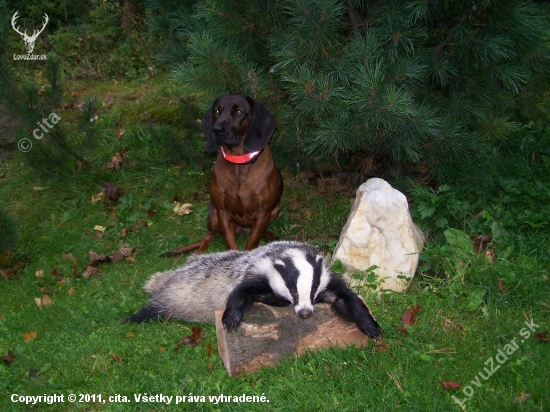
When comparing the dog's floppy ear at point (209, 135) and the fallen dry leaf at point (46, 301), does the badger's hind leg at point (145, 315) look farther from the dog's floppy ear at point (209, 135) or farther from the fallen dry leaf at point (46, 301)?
the dog's floppy ear at point (209, 135)

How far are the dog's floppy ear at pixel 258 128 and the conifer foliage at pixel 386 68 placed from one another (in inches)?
9.6

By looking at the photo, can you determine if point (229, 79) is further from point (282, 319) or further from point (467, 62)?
point (282, 319)

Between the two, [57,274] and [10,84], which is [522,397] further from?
[10,84]

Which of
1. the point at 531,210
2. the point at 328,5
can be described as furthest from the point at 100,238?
the point at 531,210

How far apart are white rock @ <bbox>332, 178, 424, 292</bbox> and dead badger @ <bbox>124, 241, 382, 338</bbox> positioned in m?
0.42

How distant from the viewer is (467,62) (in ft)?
16.8

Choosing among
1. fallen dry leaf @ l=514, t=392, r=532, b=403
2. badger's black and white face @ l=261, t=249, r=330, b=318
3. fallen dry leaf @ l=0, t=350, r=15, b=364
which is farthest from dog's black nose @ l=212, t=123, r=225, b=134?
fallen dry leaf @ l=514, t=392, r=532, b=403

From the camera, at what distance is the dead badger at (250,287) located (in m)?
3.79

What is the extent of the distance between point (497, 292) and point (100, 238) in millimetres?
3939

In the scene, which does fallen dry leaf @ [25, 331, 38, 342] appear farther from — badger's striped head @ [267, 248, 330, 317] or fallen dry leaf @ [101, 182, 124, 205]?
fallen dry leaf @ [101, 182, 124, 205]

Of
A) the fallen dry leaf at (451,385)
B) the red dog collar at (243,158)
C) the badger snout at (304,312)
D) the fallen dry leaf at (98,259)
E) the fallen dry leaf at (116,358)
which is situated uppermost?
the red dog collar at (243,158)

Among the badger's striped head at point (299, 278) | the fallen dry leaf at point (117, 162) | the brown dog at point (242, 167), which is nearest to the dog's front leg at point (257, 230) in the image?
the brown dog at point (242, 167)

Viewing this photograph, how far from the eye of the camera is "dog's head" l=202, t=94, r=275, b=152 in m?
5.14

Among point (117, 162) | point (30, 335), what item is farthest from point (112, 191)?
point (30, 335)
